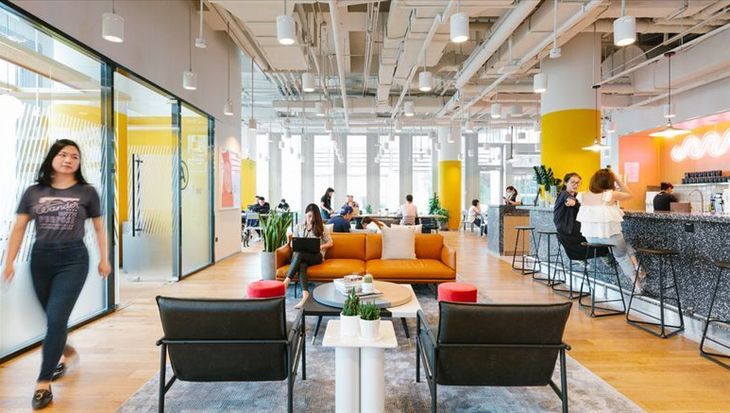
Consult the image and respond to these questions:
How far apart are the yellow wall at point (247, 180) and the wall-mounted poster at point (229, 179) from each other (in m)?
5.34

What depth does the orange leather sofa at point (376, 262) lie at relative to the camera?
4527 millimetres

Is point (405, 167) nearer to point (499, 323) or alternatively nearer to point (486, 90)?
point (486, 90)

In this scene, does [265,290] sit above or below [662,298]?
above

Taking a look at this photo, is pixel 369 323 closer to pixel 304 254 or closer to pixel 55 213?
pixel 55 213

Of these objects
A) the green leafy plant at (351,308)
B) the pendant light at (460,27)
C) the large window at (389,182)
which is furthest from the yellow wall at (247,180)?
the green leafy plant at (351,308)

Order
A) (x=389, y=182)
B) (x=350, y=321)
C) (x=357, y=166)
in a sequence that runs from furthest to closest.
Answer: (x=389, y=182)
(x=357, y=166)
(x=350, y=321)

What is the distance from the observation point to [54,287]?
2.47m

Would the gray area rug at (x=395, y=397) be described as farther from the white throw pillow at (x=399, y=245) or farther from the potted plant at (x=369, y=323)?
the white throw pillow at (x=399, y=245)

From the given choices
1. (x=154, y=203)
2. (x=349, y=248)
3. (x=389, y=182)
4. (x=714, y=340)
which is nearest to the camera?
(x=714, y=340)

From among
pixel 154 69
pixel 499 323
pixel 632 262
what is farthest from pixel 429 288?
pixel 154 69

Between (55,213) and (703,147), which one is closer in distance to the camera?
(55,213)

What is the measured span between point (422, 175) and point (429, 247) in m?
11.8

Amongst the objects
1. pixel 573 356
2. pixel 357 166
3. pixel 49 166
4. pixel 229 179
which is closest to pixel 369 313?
pixel 573 356

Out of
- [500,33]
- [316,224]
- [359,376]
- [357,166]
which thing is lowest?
[359,376]
